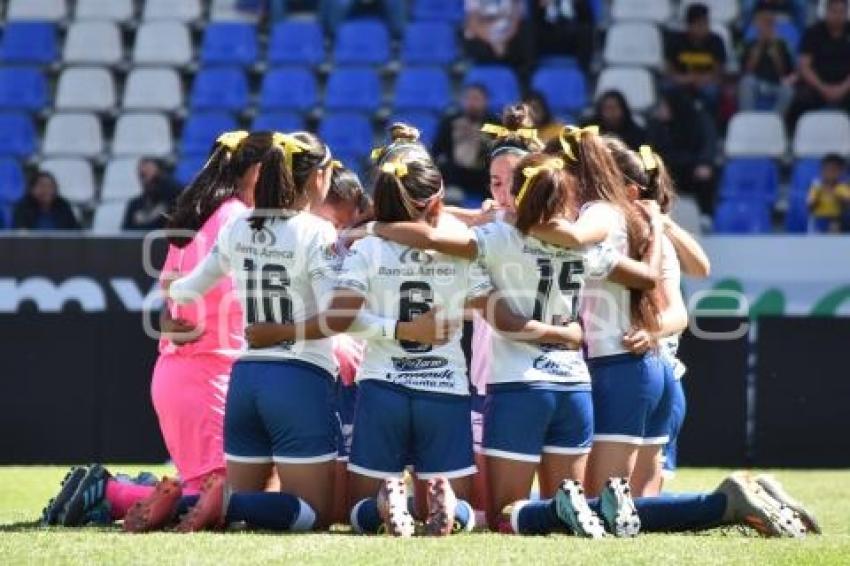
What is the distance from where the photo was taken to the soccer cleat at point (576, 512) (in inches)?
311

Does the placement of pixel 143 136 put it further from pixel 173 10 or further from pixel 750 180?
pixel 750 180

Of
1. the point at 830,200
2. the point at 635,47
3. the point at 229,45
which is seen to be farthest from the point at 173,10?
the point at 830,200

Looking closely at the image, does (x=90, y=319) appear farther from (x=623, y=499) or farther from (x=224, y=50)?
(x=623, y=499)

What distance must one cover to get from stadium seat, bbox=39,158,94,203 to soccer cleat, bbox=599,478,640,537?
10236 mm

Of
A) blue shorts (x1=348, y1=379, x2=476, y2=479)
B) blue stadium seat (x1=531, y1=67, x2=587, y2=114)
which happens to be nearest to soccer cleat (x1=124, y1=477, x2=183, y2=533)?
blue shorts (x1=348, y1=379, x2=476, y2=479)

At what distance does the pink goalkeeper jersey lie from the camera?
28.6 feet

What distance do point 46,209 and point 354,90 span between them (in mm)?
3356

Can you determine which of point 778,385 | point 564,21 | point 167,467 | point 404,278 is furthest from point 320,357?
point 564,21

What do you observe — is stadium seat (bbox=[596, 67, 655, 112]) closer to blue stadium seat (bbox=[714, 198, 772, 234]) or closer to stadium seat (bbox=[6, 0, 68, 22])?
blue stadium seat (bbox=[714, 198, 772, 234])

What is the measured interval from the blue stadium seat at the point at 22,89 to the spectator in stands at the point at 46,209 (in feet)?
8.47

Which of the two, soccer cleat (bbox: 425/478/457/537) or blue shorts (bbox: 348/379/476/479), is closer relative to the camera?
soccer cleat (bbox: 425/478/457/537)

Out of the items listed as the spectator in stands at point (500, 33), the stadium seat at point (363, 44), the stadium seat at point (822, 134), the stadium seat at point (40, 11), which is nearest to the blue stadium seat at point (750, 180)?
the stadium seat at point (822, 134)

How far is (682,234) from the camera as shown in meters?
9.52

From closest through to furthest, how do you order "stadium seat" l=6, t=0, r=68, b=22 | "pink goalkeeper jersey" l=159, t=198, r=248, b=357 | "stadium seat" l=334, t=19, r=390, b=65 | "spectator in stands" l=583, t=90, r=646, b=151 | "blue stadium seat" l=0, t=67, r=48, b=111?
"pink goalkeeper jersey" l=159, t=198, r=248, b=357
"spectator in stands" l=583, t=90, r=646, b=151
"stadium seat" l=334, t=19, r=390, b=65
"blue stadium seat" l=0, t=67, r=48, b=111
"stadium seat" l=6, t=0, r=68, b=22
